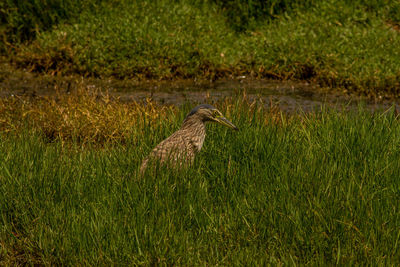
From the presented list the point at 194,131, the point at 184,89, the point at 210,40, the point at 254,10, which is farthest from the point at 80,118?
the point at 254,10

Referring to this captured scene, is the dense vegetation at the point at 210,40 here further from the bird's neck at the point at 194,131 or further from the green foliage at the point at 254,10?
the bird's neck at the point at 194,131

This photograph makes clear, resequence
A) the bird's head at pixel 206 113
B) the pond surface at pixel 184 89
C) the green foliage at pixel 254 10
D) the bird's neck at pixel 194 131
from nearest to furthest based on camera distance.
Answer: the bird's neck at pixel 194 131 < the bird's head at pixel 206 113 < the pond surface at pixel 184 89 < the green foliage at pixel 254 10

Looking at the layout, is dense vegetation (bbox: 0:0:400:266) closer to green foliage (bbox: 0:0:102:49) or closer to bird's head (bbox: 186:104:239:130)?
bird's head (bbox: 186:104:239:130)

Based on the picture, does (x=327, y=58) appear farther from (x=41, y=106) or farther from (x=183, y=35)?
(x=41, y=106)

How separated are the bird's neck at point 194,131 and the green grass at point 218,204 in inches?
8.0

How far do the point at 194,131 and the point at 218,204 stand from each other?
2.61ft

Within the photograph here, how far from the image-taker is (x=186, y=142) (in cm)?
545

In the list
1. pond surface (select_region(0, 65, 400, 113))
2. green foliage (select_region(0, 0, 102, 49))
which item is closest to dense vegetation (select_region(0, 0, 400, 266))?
pond surface (select_region(0, 65, 400, 113))

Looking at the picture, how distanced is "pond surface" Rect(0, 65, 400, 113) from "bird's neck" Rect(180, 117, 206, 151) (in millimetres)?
3909

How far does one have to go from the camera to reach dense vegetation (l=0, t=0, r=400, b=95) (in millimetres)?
10641

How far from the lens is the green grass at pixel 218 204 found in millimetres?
4363

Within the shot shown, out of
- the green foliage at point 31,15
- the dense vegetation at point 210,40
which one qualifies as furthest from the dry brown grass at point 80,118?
the green foliage at point 31,15

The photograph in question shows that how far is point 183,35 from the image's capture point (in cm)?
1123

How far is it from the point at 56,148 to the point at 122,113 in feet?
7.48
